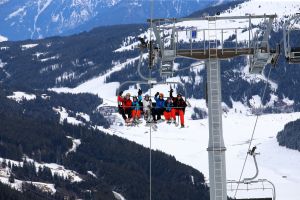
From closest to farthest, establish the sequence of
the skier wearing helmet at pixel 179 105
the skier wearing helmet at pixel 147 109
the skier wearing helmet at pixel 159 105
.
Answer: the skier wearing helmet at pixel 147 109, the skier wearing helmet at pixel 179 105, the skier wearing helmet at pixel 159 105

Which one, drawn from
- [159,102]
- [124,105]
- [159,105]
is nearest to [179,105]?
[159,105]

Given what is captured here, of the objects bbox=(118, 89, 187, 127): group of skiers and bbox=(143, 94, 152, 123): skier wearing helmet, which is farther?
bbox=(118, 89, 187, 127): group of skiers

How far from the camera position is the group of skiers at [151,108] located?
140ft

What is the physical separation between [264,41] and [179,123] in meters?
9.42

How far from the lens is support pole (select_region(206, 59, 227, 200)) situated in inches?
1389

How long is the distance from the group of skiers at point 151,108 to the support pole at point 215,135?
6461 millimetres

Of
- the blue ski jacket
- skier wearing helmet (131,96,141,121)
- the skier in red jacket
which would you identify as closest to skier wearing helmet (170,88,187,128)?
the blue ski jacket

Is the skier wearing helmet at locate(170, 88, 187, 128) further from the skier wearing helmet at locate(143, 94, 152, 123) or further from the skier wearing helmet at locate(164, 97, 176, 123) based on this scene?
the skier wearing helmet at locate(143, 94, 152, 123)

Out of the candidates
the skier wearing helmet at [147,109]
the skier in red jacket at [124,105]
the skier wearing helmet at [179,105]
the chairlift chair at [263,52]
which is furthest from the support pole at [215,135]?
the skier in red jacket at [124,105]

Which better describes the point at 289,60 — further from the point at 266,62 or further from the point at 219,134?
the point at 219,134

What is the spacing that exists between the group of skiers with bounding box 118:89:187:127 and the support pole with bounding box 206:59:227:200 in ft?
21.2

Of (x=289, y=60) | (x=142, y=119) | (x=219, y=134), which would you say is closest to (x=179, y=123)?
(x=142, y=119)

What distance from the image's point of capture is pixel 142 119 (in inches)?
1719

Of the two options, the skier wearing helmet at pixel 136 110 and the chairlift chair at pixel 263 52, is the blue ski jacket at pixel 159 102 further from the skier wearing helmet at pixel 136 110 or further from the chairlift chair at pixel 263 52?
the chairlift chair at pixel 263 52
